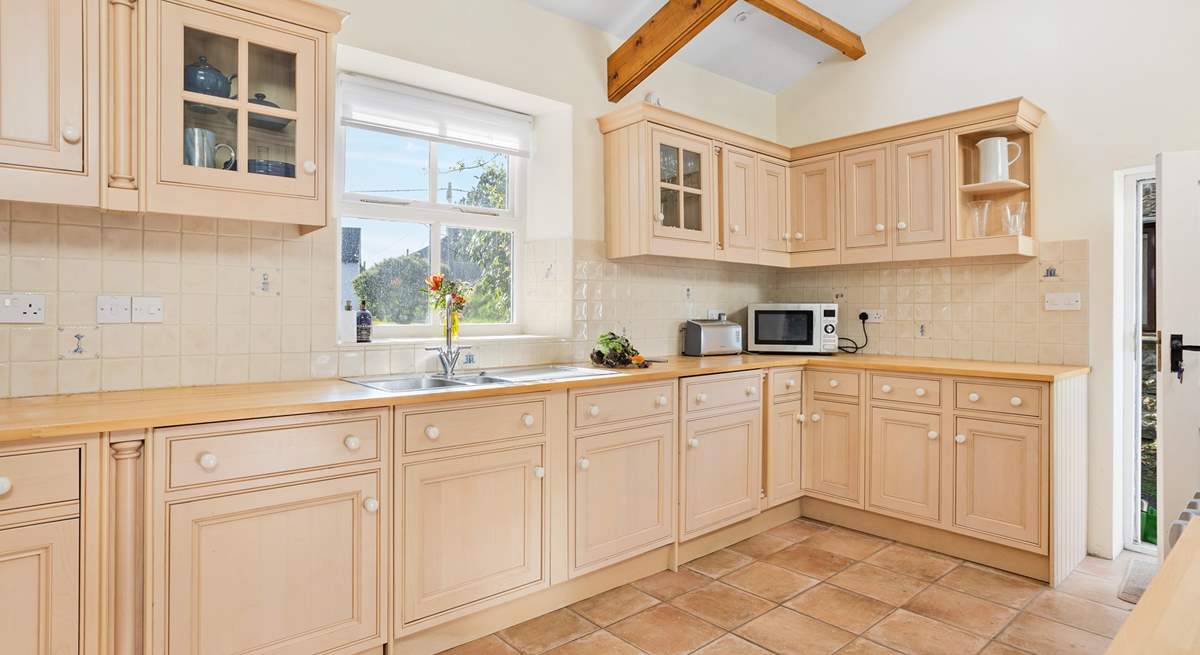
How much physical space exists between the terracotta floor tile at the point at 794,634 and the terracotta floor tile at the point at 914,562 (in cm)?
75

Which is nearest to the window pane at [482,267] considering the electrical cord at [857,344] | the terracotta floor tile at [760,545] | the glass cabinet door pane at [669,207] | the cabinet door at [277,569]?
the glass cabinet door pane at [669,207]

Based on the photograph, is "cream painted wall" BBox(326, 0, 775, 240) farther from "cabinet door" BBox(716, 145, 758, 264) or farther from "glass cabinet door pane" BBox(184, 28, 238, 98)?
"glass cabinet door pane" BBox(184, 28, 238, 98)

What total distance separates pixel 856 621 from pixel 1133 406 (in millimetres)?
1937

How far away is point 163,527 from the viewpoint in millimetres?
1671

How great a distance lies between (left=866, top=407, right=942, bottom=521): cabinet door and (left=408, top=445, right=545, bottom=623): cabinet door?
6.19 ft

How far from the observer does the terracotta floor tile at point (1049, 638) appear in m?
2.26

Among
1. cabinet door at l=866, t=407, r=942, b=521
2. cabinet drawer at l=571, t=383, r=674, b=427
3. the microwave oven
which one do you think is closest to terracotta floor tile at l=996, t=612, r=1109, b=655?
cabinet door at l=866, t=407, r=942, b=521

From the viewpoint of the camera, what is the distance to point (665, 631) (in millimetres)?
2412

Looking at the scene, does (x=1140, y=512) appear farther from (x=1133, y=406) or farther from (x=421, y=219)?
(x=421, y=219)

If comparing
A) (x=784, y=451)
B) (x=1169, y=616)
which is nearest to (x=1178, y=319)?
(x=784, y=451)

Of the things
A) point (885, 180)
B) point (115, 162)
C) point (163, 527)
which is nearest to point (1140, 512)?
point (885, 180)

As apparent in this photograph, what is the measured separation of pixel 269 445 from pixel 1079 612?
3.02 meters

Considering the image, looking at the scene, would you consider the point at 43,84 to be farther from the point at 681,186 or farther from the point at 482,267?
the point at 681,186

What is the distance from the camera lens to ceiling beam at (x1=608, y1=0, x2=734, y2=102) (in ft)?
10.0
